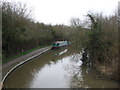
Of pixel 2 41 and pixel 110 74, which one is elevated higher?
pixel 2 41

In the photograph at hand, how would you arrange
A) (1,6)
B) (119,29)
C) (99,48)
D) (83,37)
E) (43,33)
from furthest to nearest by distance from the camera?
(43,33), (83,37), (1,6), (99,48), (119,29)

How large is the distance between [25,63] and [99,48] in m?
6.69

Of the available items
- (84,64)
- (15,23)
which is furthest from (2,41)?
(84,64)

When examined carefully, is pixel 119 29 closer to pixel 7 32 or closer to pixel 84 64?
pixel 84 64

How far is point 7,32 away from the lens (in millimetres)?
13562

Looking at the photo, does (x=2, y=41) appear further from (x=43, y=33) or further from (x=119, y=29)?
(x=43, y=33)

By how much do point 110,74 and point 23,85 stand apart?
5.17 m

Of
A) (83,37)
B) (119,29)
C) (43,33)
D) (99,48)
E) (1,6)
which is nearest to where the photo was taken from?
(119,29)

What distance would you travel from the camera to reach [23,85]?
9008mm

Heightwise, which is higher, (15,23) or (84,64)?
(15,23)

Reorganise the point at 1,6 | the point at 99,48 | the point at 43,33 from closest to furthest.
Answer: the point at 99,48 < the point at 1,6 < the point at 43,33

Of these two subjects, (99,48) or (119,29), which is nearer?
(119,29)

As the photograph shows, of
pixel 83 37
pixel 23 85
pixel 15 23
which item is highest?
pixel 15 23

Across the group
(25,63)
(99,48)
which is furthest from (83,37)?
(25,63)
